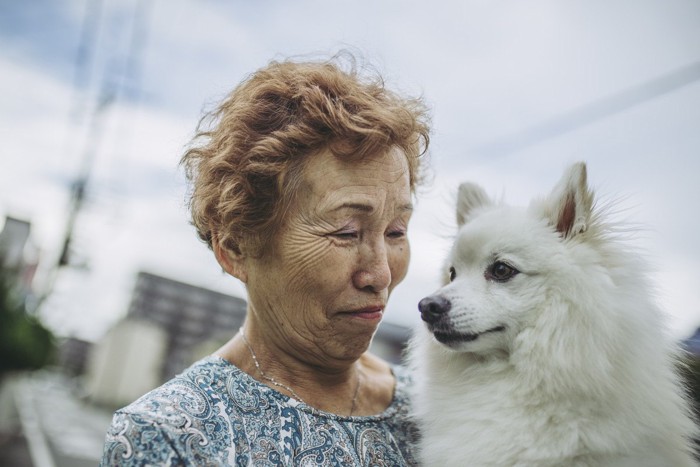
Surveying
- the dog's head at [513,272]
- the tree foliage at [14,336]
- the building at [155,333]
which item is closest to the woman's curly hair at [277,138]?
the dog's head at [513,272]

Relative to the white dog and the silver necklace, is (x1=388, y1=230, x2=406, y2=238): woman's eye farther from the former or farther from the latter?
the silver necklace

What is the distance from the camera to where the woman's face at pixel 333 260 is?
175cm

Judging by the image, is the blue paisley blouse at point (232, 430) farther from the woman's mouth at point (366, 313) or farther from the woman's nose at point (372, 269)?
the woman's nose at point (372, 269)

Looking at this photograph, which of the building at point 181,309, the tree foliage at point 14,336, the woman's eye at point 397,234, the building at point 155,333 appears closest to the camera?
the woman's eye at point 397,234

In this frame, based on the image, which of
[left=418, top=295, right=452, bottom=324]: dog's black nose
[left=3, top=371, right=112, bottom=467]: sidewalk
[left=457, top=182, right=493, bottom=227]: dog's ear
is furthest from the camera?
[left=3, top=371, right=112, bottom=467]: sidewalk

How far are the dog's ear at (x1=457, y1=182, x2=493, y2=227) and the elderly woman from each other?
60cm

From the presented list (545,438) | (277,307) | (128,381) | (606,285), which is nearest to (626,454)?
(545,438)

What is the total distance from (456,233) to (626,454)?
111cm

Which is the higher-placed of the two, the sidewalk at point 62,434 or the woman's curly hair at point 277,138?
the woman's curly hair at point 277,138

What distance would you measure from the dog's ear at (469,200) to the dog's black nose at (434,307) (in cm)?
56

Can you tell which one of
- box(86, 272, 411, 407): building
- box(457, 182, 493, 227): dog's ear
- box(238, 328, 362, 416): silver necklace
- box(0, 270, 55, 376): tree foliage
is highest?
box(457, 182, 493, 227): dog's ear

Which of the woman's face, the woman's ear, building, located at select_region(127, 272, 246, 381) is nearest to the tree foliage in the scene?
building, located at select_region(127, 272, 246, 381)

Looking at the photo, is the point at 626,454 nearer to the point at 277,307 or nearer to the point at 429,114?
the point at 277,307

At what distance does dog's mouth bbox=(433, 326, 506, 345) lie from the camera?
198 centimetres
